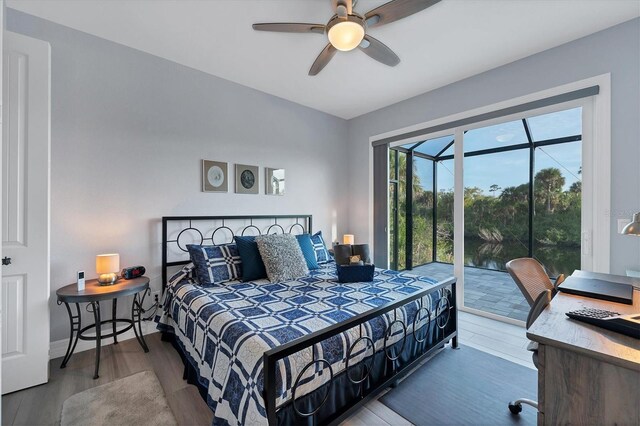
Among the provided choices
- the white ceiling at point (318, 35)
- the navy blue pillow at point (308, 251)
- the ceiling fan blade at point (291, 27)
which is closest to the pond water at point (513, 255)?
the navy blue pillow at point (308, 251)

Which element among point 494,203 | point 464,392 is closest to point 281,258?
point 464,392

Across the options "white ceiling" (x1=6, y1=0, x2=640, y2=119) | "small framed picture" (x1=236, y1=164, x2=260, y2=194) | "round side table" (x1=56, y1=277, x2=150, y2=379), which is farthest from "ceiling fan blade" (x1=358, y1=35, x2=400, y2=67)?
"round side table" (x1=56, y1=277, x2=150, y2=379)

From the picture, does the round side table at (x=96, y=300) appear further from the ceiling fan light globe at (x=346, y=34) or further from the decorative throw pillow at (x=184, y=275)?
the ceiling fan light globe at (x=346, y=34)

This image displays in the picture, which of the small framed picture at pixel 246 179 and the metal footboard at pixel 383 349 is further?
the small framed picture at pixel 246 179

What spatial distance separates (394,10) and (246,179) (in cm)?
233

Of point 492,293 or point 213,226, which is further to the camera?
point 492,293

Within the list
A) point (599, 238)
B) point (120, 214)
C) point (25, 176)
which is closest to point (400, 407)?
point (599, 238)

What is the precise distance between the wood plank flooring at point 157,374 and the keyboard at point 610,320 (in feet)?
3.61

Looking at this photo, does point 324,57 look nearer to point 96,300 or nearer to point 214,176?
point 214,176

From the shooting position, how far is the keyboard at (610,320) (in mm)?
1005

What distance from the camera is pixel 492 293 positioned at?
353 centimetres

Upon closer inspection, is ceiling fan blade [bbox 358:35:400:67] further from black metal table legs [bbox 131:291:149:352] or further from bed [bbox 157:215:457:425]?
black metal table legs [bbox 131:291:149:352]

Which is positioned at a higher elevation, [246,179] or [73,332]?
[246,179]

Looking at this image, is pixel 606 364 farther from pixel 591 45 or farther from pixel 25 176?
pixel 25 176
